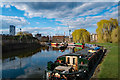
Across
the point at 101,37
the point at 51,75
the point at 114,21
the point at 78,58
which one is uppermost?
the point at 114,21

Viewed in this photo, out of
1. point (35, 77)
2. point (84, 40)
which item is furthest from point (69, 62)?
point (84, 40)

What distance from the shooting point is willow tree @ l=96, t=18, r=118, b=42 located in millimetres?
40200

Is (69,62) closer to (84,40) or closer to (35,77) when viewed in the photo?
(35,77)

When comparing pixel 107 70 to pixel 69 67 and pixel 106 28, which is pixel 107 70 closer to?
pixel 69 67

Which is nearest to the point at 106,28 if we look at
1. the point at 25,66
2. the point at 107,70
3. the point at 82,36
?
the point at 82,36

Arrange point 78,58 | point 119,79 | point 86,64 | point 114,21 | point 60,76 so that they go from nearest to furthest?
point 119,79, point 60,76, point 86,64, point 78,58, point 114,21

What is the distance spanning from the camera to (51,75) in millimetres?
10078

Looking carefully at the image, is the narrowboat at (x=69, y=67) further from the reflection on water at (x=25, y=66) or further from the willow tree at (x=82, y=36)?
the willow tree at (x=82, y=36)

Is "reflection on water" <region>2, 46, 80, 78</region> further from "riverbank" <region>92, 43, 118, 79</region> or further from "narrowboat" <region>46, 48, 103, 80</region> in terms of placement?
"riverbank" <region>92, 43, 118, 79</region>

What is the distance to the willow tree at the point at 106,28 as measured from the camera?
4020 centimetres

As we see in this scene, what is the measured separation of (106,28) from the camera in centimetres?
4181

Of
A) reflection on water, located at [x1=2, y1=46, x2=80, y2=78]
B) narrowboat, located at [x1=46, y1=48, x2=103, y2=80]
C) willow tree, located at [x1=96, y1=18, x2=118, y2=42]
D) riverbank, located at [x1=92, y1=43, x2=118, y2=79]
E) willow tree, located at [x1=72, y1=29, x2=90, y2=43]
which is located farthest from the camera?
willow tree, located at [x1=72, y1=29, x2=90, y2=43]

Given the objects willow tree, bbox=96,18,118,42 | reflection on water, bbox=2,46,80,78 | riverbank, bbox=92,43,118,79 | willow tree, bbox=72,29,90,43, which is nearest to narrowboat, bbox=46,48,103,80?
riverbank, bbox=92,43,118,79

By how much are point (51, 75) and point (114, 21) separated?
39446 millimetres
